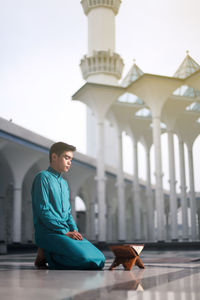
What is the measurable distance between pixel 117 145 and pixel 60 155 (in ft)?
82.4

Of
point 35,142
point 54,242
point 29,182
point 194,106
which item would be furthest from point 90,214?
point 54,242

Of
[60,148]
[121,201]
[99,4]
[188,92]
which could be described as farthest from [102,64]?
[60,148]

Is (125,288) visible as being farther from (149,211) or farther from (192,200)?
(192,200)

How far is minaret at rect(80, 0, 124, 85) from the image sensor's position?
45250mm

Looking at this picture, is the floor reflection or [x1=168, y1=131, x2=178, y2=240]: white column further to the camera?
[x1=168, y1=131, x2=178, y2=240]: white column

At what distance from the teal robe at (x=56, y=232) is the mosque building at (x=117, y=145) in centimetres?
1108

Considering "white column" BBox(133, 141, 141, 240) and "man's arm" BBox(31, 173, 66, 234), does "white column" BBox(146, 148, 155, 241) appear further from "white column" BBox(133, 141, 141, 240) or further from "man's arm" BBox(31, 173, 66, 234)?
"man's arm" BBox(31, 173, 66, 234)

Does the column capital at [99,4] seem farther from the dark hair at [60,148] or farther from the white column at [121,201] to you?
the dark hair at [60,148]

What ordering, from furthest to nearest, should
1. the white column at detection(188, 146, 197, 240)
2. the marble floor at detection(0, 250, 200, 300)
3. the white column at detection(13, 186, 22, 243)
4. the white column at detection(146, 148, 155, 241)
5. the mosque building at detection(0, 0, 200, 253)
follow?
the white column at detection(188, 146, 197, 240) < the white column at detection(146, 148, 155, 241) < the mosque building at detection(0, 0, 200, 253) < the white column at detection(13, 186, 22, 243) < the marble floor at detection(0, 250, 200, 300)

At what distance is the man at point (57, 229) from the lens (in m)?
5.72

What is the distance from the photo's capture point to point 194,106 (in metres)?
33.1

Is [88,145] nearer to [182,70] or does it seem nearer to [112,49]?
[112,49]

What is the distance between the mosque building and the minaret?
0.11m

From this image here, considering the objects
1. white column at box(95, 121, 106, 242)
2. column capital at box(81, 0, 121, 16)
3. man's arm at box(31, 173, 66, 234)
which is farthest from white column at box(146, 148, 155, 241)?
man's arm at box(31, 173, 66, 234)
